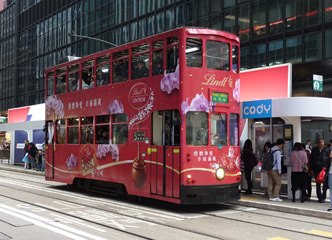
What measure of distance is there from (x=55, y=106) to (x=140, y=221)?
7.41 meters

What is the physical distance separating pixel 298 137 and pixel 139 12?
26395 mm

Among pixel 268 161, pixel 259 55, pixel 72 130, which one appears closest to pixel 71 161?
pixel 72 130

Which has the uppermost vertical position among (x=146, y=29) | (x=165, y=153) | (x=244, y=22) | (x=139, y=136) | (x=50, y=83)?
(x=146, y=29)

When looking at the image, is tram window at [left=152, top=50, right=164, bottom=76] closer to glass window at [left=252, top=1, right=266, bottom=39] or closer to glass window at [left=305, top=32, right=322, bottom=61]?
glass window at [left=305, top=32, right=322, bottom=61]

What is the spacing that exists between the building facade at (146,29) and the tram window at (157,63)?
53.9 ft

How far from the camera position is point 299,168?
11.1m

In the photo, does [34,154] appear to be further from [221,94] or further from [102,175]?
[221,94]

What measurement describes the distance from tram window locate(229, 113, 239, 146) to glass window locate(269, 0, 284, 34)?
56.3 feet

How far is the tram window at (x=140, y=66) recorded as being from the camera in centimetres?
1073

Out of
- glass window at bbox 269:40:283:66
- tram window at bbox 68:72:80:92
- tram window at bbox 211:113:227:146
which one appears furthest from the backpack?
glass window at bbox 269:40:283:66

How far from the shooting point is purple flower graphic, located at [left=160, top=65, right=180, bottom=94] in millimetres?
9781

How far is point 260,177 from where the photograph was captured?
44.6 feet

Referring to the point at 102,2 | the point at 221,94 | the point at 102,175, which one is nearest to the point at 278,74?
the point at 221,94

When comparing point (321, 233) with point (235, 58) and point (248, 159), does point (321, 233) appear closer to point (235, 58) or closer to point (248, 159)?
point (248, 159)
